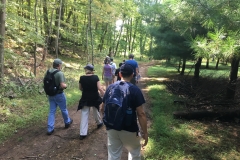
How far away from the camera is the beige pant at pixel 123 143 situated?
128 inches

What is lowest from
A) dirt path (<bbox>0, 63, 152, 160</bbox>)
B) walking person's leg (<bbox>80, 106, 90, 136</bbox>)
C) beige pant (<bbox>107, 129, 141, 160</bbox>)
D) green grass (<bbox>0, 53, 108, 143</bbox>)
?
dirt path (<bbox>0, 63, 152, 160</bbox>)

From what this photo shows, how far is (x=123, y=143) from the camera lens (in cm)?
338

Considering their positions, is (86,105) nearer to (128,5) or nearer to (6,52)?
(6,52)

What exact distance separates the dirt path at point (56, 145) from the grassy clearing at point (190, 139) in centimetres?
107

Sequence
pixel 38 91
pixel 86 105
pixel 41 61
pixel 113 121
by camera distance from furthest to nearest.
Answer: pixel 41 61 → pixel 38 91 → pixel 86 105 → pixel 113 121

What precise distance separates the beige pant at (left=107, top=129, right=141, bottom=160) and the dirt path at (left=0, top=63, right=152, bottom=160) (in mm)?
1305

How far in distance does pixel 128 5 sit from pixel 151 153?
30388 millimetres

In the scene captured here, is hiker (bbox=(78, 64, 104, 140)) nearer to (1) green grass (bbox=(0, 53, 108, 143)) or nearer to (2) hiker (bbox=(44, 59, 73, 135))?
(2) hiker (bbox=(44, 59, 73, 135))

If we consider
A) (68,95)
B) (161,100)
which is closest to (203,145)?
(161,100)

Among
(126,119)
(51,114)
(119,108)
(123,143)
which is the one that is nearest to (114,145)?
(123,143)

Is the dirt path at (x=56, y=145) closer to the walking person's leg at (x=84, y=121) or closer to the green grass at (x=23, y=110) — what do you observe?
the walking person's leg at (x=84, y=121)

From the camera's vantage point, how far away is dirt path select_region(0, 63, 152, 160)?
468 cm

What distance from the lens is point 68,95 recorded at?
33.6 ft

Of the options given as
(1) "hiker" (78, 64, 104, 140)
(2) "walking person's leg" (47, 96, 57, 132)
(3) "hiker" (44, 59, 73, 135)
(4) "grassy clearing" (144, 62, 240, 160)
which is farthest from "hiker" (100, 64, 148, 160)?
(2) "walking person's leg" (47, 96, 57, 132)
